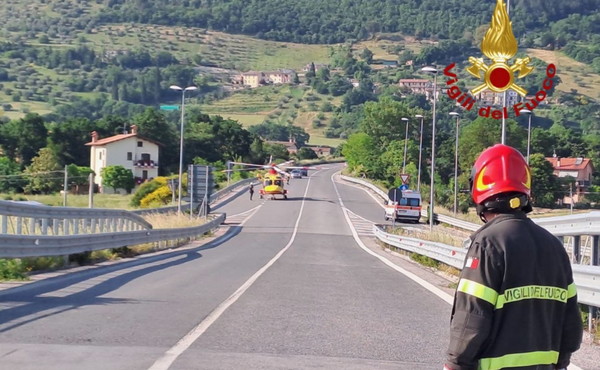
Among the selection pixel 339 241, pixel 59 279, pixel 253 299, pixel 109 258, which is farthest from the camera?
pixel 339 241

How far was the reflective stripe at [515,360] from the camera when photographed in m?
4.60

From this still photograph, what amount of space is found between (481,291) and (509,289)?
6.1 inches

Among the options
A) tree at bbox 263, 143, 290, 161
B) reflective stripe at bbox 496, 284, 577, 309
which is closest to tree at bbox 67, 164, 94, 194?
tree at bbox 263, 143, 290, 161

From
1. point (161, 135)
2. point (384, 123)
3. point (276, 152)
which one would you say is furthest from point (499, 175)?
point (276, 152)

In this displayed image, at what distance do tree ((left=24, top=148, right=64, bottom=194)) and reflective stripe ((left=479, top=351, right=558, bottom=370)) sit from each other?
7572 cm

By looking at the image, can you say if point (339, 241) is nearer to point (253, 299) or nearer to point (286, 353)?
point (253, 299)

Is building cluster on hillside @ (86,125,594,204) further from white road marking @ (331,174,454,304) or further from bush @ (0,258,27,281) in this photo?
bush @ (0,258,27,281)

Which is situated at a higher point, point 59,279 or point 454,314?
point 454,314

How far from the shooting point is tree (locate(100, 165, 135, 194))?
311 ft

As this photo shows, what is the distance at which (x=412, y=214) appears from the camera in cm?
6244

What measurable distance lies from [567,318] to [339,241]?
38.4 metres

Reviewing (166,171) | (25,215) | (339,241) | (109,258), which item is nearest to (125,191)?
(166,171)

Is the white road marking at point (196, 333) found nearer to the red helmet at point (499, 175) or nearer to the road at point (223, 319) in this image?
the road at point (223, 319)

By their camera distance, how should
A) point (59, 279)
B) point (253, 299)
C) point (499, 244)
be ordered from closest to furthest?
point (499, 244) → point (253, 299) → point (59, 279)
